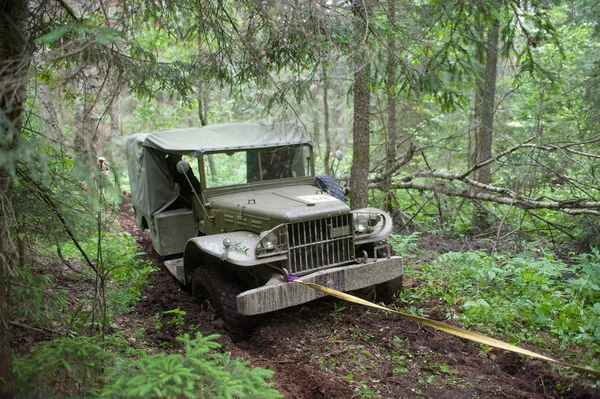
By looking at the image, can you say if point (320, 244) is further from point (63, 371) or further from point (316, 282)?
point (63, 371)

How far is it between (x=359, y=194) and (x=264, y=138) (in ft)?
7.66

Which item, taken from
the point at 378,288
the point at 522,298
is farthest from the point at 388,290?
the point at 522,298

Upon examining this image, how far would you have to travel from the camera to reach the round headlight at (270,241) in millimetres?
4730

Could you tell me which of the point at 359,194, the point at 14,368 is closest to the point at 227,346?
the point at 14,368

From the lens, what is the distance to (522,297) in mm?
5215

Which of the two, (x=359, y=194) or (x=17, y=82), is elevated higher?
(x=17, y=82)

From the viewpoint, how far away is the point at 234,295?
495 centimetres

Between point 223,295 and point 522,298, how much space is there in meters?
3.36

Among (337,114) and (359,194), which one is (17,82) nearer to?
(359,194)

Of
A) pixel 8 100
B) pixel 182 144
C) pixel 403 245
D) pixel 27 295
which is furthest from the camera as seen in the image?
pixel 403 245

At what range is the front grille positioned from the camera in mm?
4934

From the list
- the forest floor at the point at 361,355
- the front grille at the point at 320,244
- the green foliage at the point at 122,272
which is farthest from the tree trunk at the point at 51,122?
the front grille at the point at 320,244

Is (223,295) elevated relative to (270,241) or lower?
lower

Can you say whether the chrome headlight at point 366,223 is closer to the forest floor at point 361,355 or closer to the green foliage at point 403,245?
the forest floor at point 361,355
